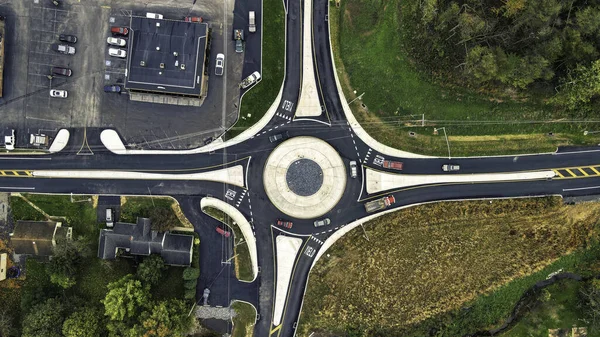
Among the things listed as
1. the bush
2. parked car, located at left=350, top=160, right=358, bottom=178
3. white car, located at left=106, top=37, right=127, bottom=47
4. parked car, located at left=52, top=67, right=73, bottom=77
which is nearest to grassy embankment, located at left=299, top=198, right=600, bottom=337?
parked car, located at left=350, top=160, right=358, bottom=178

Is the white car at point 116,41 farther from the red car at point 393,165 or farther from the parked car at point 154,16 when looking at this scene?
the red car at point 393,165

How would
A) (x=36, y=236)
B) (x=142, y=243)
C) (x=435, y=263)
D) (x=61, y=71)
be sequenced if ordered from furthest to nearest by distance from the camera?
(x=435, y=263) < (x=61, y=71) < (x=142, y=243) < (x=36, y=236)

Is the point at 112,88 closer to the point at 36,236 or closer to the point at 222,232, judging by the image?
the point at 36,236

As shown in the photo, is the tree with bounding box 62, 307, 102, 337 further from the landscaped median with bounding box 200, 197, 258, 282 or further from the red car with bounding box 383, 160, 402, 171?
the red car with bounding box 383, 160, 402, 171

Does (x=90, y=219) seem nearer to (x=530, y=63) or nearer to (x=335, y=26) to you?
(x=335, y=26)

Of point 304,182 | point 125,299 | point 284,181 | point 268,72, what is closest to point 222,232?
point 284,181

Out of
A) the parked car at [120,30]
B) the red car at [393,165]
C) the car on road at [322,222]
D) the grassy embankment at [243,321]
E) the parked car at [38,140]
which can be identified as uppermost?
the parked car at [120,30]

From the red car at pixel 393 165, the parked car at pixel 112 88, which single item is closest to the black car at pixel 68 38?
the parked car at pixel 112 88
